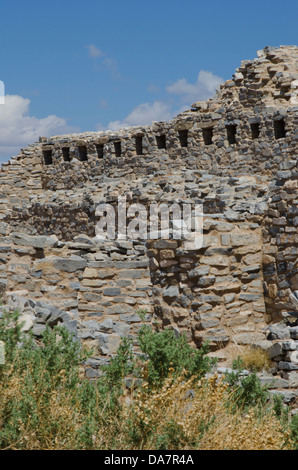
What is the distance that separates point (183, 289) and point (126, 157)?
10.8 m

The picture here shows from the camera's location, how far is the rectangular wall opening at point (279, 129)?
50.7 ft

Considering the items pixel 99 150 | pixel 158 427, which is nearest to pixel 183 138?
pixel 99 150

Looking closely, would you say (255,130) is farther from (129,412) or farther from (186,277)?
(129,412)

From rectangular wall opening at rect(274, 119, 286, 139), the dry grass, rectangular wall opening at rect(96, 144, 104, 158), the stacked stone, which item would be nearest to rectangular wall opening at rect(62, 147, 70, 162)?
rectangular wall opening at rect(96, 144, 104, 158)

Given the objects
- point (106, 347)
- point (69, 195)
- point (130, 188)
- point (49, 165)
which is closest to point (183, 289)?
point (106, 347)

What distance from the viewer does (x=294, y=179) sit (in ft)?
31.0

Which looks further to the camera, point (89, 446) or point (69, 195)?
point (69, 195)

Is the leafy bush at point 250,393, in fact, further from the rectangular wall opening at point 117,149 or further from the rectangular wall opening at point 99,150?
the rectangular wall opening at point 99,150

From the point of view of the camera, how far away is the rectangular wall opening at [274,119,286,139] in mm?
15462

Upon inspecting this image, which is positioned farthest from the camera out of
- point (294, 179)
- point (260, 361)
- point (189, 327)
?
point (294, 179)

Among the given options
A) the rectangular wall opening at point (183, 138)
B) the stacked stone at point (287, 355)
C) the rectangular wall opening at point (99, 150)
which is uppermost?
the rectangular wall opening at point (99, 150)

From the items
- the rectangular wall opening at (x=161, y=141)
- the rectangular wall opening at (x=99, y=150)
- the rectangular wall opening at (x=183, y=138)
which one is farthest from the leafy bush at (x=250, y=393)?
the rectangular wall opening at (x=99, y=150)

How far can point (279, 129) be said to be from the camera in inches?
612
